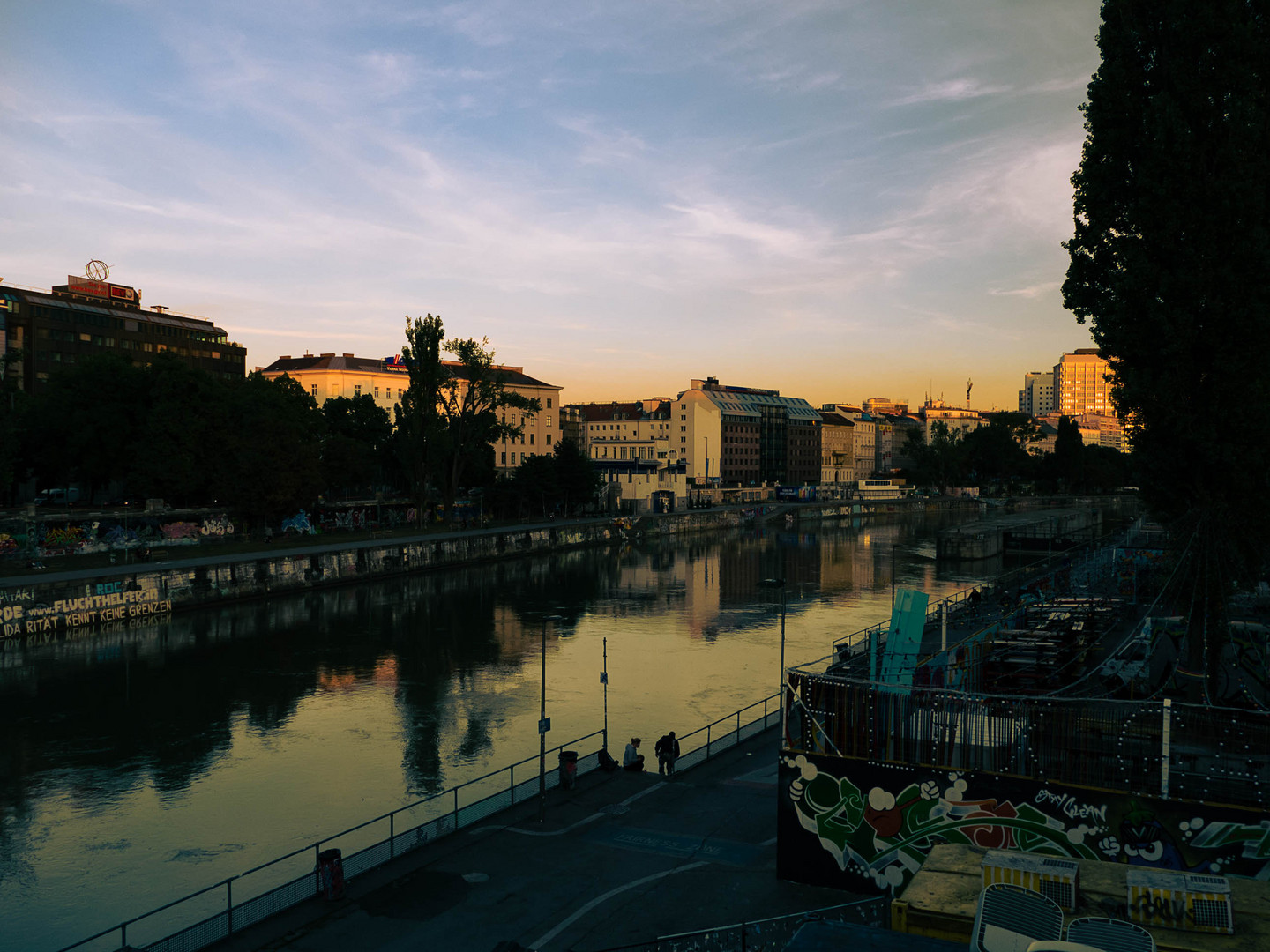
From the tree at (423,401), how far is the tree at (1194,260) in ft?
213

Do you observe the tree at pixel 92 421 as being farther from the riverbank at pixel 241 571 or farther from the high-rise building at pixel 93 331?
the high-rise building at pixel 93 331

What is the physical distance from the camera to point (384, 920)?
52.4ft

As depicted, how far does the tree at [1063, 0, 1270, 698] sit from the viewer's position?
20188 millimetres

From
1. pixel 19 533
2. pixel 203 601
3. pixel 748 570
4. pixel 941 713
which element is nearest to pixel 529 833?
pixel 941 713

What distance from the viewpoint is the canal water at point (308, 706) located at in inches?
892

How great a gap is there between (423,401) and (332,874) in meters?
67.1

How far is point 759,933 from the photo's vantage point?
13.8 m

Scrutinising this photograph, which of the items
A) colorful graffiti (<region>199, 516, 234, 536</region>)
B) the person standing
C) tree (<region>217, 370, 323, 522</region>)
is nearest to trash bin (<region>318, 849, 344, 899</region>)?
the person standing

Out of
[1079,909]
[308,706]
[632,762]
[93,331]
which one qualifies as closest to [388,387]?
[93,331]

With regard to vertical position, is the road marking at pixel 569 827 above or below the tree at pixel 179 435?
below

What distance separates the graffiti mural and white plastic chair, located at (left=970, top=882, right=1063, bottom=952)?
6.53 metres

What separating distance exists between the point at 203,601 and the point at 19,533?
47.5 ft

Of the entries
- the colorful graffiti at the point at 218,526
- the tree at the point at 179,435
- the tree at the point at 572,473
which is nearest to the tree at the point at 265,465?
the tree at the point at 179,435

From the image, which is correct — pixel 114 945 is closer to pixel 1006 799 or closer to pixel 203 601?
pixel 1006 799
